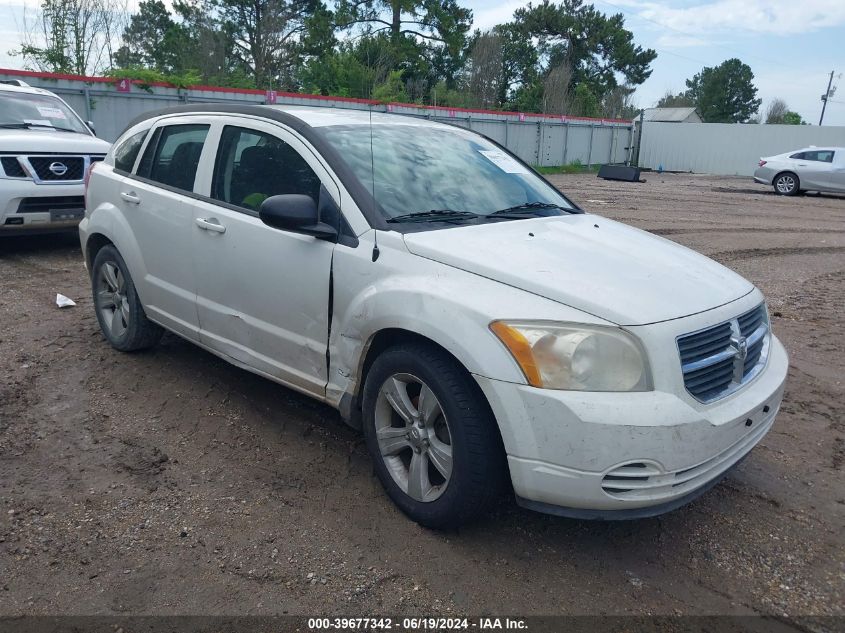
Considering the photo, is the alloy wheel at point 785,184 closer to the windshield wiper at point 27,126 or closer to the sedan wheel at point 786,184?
the sedan wheel at point 786,184

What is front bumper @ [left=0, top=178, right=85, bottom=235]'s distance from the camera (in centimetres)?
769

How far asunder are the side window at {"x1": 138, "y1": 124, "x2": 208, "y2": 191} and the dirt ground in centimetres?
131

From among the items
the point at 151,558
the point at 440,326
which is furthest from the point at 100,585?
the point at 440,326

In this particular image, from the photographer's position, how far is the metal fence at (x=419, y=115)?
15.6m

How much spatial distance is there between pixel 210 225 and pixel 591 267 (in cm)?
214

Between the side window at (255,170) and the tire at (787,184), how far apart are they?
19.7 m

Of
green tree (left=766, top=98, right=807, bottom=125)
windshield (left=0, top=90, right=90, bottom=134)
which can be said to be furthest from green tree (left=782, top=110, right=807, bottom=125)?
windshield (left=0, top=90, right=90, bottom=134)

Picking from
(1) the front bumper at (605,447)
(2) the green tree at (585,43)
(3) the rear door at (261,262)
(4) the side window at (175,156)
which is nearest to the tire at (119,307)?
(4) the side window at (175,156)

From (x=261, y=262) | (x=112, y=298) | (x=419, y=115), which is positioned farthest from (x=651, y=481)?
(x=112, y=298)

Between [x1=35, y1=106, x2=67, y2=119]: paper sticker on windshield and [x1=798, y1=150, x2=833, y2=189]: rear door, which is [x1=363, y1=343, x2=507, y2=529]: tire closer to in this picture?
[x1=35, y1=106, x2=67, y2=119]: paper sticker on windshield

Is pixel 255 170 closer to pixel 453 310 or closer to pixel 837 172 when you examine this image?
pixel 453 310

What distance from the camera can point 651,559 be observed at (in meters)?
2.94

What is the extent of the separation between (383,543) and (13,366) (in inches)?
129

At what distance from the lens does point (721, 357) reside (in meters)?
2.86
